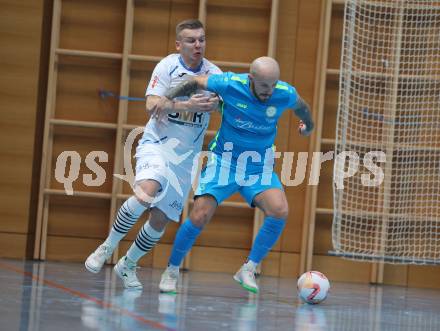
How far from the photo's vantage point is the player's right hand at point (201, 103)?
16.4ft

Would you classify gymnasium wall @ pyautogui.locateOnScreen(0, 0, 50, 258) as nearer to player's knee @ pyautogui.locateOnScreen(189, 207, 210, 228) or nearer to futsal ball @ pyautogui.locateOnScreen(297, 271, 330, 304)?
player's knee @ pyautogui.locateOnScreen(189, 207, 210, 228)

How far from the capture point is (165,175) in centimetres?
516

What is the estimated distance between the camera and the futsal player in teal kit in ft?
16.6

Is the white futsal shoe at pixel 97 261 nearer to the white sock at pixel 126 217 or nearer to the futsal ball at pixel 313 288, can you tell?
the white sock at pixel 126 217

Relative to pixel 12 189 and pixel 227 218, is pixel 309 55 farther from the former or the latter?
pixel 12 189

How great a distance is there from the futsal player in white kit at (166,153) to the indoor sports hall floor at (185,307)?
0.80ft

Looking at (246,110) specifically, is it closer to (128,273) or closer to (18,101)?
(128,273)

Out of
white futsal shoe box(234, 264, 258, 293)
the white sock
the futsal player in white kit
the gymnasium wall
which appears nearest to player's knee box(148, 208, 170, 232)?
the futsal player in white kit

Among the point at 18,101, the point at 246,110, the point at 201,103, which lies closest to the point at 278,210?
the point at 246,110

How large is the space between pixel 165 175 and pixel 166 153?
0.61ft

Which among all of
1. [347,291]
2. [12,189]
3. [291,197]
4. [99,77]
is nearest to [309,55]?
[291,197]

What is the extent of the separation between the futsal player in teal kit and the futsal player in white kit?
0.19 meters

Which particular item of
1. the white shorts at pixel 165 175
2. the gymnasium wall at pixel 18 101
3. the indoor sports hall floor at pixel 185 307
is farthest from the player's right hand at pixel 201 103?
the gymnasium wall at pixel 18 101

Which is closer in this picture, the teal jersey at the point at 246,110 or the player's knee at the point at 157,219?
the teal jersey at the point at 246,110
